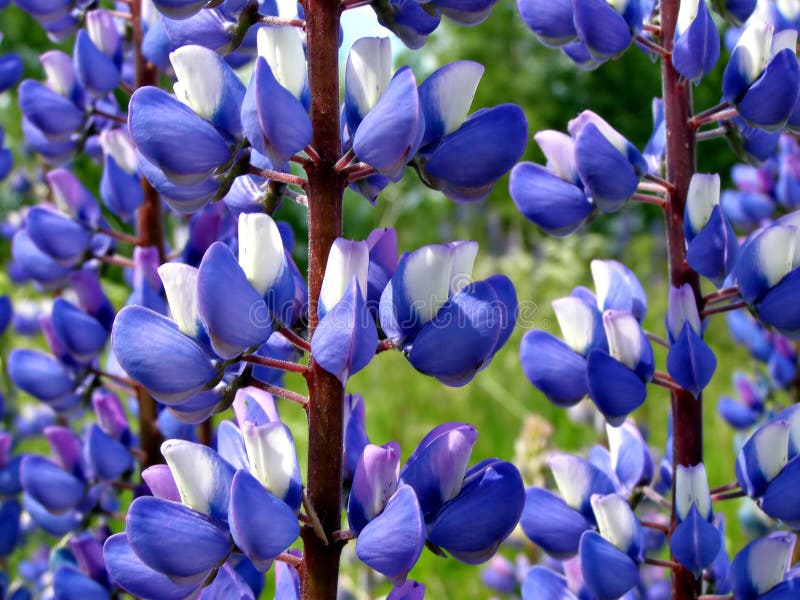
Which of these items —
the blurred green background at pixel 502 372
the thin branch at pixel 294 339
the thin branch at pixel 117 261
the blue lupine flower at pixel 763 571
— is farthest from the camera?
the blurred green background at pixel 502 372

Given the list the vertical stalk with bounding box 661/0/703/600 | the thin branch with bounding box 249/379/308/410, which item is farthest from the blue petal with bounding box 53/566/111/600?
the vertical stalk with bounding box 661/0/703/600

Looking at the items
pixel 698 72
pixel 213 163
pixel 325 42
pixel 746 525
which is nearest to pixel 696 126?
pixel 698 72

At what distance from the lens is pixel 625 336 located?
1257 millimetres

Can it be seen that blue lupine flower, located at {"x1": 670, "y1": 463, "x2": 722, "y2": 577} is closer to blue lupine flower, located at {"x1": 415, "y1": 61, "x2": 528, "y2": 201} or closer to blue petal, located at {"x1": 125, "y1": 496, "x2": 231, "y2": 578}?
blue lupine flower, located at {"x1": 415, "y1": 61, "x2": 528, "y2": 201}

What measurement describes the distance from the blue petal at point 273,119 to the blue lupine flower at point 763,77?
2.06 ft

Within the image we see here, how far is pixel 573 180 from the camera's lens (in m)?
1.38

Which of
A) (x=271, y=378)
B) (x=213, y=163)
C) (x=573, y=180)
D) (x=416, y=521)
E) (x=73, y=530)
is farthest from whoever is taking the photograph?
(x=73, y=530)

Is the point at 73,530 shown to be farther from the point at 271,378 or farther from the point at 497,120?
the point at 497,120

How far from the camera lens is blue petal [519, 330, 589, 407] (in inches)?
50.6

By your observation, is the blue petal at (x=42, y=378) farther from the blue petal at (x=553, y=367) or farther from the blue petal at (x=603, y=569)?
the blue petal at (x=603, y=569)

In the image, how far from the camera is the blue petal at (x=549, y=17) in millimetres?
1322

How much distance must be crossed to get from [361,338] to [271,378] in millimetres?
282

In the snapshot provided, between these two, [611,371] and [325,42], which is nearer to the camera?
[325,42]

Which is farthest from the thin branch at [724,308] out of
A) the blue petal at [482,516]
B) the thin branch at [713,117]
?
the blue petal at [482,516]
